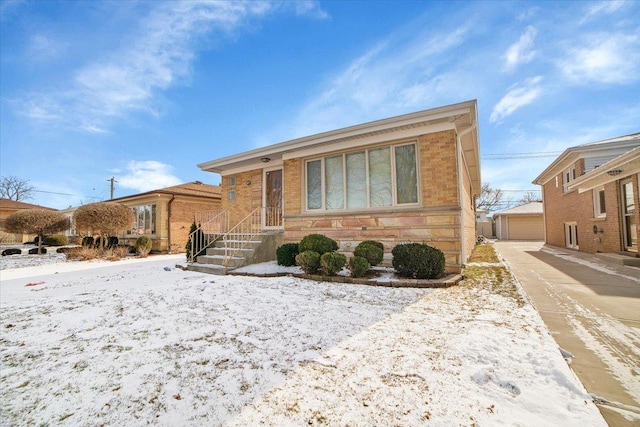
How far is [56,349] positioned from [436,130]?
729 centimetres

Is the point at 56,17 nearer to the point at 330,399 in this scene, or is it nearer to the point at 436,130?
Result: the point at 436,130

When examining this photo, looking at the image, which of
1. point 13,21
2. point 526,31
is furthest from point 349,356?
point 13,21

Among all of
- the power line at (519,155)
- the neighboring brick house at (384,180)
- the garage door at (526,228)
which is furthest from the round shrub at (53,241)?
the power line at (519,155)

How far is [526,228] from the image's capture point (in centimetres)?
2530

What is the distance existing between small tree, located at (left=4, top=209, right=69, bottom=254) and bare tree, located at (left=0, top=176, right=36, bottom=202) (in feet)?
97.3

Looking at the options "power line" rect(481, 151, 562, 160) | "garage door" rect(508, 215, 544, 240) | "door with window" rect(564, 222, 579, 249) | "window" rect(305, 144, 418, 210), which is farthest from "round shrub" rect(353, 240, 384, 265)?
"power line" rect(481, 151, 562, 160)

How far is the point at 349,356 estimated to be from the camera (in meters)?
2.47

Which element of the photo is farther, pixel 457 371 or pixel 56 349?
pixel 56 349

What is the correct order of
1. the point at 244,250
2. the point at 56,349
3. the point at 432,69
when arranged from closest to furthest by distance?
the point at 56,349, the point at 244,250, the point at 432,69

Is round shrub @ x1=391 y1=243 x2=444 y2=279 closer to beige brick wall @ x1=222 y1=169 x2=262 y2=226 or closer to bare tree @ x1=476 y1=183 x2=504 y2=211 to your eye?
beige brick wall @ x1=222 y1=169 x2=262 y2=226

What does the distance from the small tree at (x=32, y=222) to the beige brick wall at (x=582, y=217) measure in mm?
24864

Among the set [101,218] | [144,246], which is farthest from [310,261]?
[101,218]

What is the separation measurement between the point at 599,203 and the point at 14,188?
54698 millimetres

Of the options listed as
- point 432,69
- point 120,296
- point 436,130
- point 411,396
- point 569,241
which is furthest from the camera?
point 569,241
